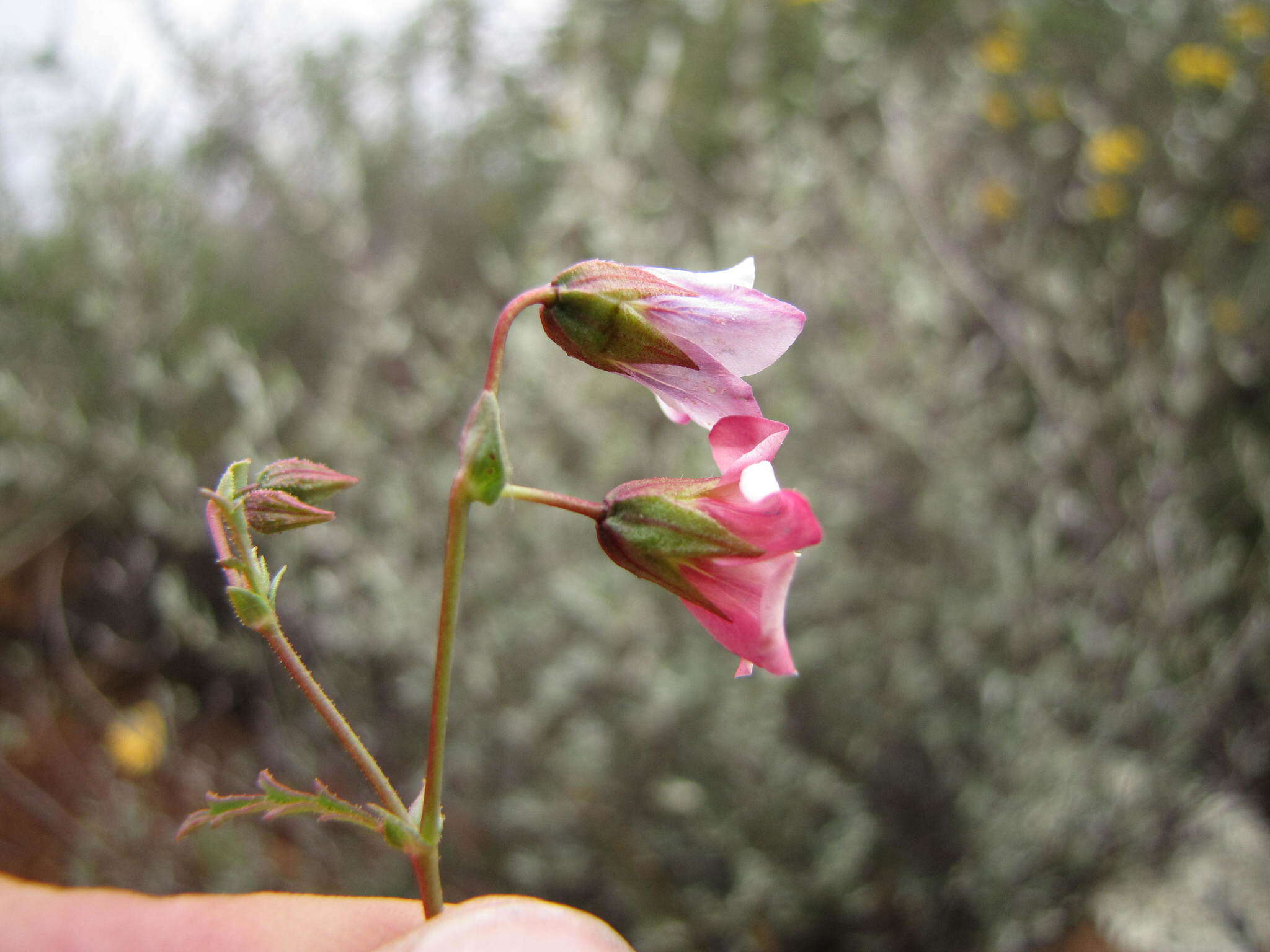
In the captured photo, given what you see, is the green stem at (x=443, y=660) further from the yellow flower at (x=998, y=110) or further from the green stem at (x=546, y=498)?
the yellow flower at (x=998, y=110)

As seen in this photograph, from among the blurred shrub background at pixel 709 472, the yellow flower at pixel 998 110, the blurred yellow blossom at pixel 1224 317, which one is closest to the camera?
the blurred shrub background at pixel 709 472

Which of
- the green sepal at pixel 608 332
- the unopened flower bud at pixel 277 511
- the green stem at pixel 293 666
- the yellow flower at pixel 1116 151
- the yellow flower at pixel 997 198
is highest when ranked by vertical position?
the green sepal at pixel 608 332

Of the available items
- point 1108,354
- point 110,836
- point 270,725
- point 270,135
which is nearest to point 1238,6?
point 1108,354

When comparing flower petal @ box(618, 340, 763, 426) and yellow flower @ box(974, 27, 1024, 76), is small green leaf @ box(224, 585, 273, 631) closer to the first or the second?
flower petal @ box(618, 340, 763, 426)

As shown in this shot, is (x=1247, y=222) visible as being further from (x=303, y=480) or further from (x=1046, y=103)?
(x=303, y=480)

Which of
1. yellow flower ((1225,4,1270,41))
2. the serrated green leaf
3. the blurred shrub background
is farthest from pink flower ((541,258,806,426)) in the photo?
yellow flower ((1225,4,1270,41))

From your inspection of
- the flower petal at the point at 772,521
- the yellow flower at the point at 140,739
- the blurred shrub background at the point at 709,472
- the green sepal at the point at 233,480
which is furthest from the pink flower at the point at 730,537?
the yellow flower at the point at 140,739
